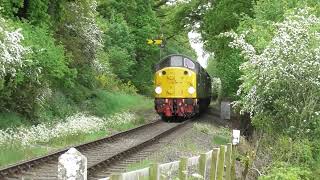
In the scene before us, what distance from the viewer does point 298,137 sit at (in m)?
15.2

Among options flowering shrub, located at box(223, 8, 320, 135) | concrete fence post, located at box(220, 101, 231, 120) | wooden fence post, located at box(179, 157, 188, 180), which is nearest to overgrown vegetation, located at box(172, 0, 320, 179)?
flowering shrub, located at box(223, 8, 320, 135)

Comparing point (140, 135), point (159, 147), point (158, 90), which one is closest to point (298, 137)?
point (159, 147)

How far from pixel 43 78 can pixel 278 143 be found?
1086cm

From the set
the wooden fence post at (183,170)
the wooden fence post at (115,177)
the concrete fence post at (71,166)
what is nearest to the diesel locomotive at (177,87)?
the wooden fence post at (183,170)

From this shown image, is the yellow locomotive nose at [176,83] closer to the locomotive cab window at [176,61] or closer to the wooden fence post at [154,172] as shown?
the locomotive cab window at [176,61]

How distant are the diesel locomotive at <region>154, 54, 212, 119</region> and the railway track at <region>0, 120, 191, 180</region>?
631 cm

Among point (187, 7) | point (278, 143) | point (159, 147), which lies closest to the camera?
point (278, 143)

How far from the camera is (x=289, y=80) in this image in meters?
15.6

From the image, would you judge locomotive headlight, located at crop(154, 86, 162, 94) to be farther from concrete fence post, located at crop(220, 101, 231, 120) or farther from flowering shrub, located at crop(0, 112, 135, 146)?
concrete fence post, located at crop(220, 101, 231, 120)

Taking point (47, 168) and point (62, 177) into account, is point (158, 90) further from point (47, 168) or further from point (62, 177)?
point (62, 177)

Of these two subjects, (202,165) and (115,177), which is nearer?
(115,177)

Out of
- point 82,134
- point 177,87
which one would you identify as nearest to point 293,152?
point 82,134

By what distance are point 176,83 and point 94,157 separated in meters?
14.9

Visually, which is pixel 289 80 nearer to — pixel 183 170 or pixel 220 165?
pixel 220 165
